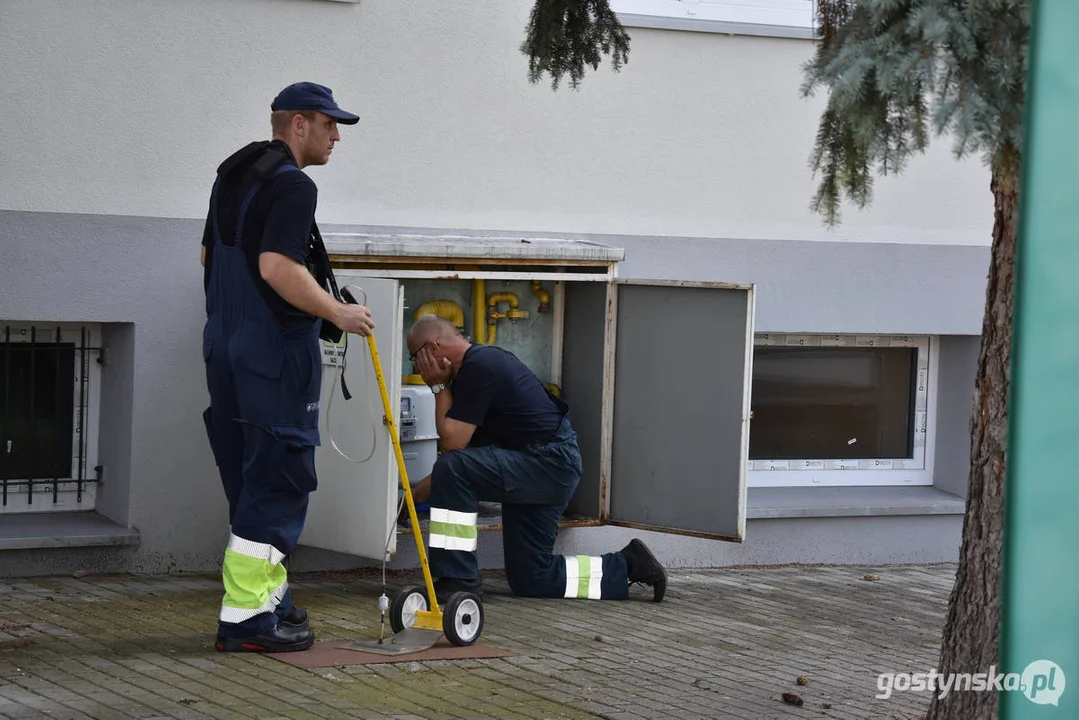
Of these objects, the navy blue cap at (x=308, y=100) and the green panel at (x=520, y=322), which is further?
the green panel at (x=520, y=322)

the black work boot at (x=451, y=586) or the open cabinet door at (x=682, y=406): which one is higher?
the open cabinet door at (x=682, y=406)

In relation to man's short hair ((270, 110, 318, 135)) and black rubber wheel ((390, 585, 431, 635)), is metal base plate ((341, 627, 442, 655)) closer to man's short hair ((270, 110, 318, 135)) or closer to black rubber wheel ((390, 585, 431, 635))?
black rubber wheel ((390, 585, 431, 635))

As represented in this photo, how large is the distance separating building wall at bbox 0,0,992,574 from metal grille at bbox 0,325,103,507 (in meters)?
0.17

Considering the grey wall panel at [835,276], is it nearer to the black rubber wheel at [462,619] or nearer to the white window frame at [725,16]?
the white window frame at [725,16]

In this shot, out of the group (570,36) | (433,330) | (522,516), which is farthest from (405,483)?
(570,36)

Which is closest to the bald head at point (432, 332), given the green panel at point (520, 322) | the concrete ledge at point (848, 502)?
the green panel at point (520, 322)

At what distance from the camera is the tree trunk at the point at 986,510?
15.4 ft

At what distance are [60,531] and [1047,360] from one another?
5.84 metres

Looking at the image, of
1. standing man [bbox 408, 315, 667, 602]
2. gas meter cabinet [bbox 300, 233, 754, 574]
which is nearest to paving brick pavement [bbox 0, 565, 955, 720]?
standing man [bbox 408, 315, 667, 602]

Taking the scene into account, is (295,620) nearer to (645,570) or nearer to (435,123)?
(645,570)

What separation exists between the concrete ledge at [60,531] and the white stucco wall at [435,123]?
1.63m

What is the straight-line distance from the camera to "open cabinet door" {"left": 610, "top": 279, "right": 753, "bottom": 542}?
7.76 m

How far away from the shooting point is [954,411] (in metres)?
9.64

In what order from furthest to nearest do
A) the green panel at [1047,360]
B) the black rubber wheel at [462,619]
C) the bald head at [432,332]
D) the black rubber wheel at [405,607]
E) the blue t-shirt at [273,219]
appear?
the bald head at [432,332] < the black rubber wheel at [405,607] < the black rubber wheel at [462,619] < the blue t-shirt at [273,219] < the green panel at [1047,360]
